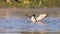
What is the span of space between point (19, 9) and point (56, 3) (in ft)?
1.67

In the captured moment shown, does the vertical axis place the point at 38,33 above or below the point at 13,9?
below

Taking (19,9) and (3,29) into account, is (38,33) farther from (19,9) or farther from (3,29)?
(19,9)

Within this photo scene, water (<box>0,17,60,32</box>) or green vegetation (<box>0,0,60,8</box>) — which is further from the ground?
green vegetation (<box>0,0,60,8</box>)

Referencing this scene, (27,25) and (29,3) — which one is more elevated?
(29,3)

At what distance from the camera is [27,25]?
6.65 ft

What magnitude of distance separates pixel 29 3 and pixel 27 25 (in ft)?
2.08

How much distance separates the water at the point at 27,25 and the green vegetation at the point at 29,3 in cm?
30

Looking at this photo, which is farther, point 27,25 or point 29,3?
point 29,3

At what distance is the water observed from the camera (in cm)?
184

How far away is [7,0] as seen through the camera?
2611 millimetres

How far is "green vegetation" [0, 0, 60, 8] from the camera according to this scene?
259cm

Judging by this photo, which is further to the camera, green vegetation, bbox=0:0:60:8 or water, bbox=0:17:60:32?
green vegetation, bbox=0:0:60:8

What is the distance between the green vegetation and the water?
0.30 meters

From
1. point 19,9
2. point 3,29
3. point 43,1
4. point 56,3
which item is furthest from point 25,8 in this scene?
point 3,29
